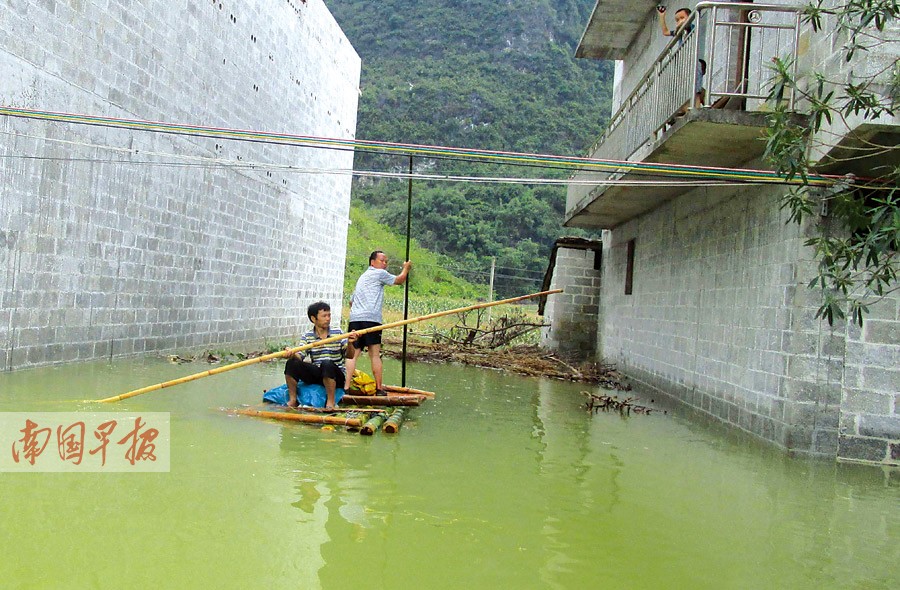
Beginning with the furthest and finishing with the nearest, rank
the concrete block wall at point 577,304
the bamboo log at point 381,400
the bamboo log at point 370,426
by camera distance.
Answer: the concrete block wall at point 577,304 → the bamboo log at point 381,400 → the bamboo log at point 370,426

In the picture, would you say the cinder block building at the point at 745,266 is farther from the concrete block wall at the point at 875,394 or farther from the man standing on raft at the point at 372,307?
the man standing on raft at the point at 372,307

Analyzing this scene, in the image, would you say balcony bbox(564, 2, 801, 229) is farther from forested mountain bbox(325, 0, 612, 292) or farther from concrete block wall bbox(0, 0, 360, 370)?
forested mountain bbox(325, 0, 612, 292)

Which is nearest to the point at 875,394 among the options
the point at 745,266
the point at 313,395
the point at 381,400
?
the point at 745,266

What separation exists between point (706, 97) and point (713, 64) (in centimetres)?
227

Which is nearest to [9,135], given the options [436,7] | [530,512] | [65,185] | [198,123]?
[65,185]

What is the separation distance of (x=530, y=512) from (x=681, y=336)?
265 inches

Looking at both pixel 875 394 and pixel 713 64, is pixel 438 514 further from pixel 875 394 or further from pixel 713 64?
pixel 713 64

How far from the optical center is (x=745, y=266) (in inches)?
347

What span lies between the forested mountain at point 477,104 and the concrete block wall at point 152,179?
20261 millimetres

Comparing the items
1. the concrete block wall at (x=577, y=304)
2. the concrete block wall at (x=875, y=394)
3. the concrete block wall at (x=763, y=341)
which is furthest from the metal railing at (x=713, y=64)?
the concrete block wall at (x=577, y=304)

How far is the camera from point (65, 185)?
9273 millimetres

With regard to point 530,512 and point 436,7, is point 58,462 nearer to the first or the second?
point 530,512

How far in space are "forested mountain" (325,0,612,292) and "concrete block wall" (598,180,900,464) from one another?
24809 mm

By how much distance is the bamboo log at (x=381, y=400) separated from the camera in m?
8.23
